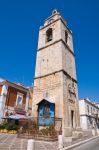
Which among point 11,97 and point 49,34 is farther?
point 49,34

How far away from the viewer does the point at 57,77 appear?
1794 centimetres

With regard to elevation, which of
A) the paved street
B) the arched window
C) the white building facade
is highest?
the arched window

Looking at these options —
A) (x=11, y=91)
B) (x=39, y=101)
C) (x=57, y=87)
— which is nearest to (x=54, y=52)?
(x=57, y=87)

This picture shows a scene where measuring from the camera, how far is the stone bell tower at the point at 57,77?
16.4 metres

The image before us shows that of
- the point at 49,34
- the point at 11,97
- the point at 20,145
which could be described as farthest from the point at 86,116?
the point at 20,145

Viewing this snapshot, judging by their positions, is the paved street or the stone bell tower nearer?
the paved street

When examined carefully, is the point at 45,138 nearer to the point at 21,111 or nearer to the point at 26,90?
the point at 21,111

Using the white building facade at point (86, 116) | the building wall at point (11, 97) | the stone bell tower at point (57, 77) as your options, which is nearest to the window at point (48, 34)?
the stone bell tower at point (57, 77)

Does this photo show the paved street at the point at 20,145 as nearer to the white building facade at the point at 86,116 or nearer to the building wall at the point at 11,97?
the building wall at the point at 11,97

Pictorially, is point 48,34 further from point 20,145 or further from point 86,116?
point 86,116

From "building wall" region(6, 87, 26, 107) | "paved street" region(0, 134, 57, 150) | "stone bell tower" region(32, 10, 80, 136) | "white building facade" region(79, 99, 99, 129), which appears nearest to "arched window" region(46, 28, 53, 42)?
"stone bell tower" region(32, 10, 80, 136)

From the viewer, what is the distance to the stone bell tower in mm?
16430

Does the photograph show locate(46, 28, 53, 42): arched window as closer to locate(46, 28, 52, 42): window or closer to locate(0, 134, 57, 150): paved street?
locate(46, 28, 52, 42): window

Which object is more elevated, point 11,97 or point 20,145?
point 11,97
